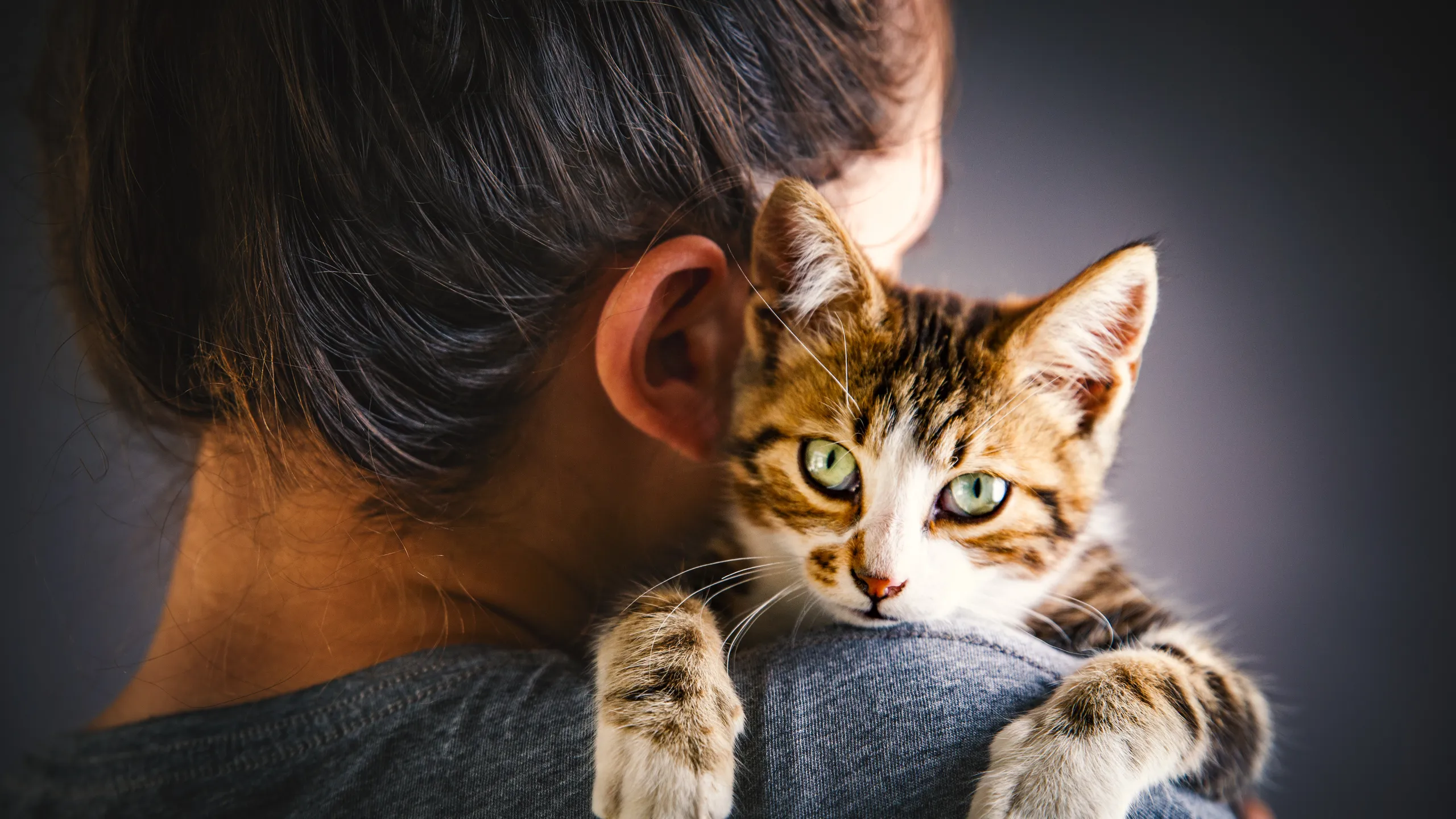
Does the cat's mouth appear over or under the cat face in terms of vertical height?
under

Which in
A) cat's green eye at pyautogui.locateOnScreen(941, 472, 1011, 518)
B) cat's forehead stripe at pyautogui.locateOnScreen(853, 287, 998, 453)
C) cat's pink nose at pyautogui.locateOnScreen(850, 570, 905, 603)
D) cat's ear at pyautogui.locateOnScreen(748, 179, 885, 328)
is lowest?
cat's pink nose at pyautogui.locateOnScreen(850, 570, 905, 603)

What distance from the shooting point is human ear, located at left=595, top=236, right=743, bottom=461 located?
76cm

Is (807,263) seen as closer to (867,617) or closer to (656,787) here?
(867,617)

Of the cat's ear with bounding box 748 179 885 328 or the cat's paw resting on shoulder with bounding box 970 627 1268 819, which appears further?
the cat's ear with bounding box 748 179 885 328

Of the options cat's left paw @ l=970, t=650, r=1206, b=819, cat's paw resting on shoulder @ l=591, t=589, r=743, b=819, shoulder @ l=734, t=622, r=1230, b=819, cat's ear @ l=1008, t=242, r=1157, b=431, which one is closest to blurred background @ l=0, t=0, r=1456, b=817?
cat's ear @ l=1008, t=242, r=1157, b=431

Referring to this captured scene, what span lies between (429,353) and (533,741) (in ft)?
1.14

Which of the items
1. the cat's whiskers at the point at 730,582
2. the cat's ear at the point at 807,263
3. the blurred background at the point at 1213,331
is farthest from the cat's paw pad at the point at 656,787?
the blurred background at the point at 1213,331

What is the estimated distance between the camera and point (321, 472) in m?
0.74

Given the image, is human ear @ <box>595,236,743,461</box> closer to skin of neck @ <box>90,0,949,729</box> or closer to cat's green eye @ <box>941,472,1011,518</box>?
skin of neck @ <box>90,0,949,729</box>

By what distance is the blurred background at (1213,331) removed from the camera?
33.4 inches

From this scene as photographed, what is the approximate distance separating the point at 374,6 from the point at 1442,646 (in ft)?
4.85

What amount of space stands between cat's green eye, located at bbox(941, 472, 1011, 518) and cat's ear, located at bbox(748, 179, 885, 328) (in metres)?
0.19

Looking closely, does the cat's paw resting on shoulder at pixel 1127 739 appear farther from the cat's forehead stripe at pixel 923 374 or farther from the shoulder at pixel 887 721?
the cat's forehead stripe at pixel 923 374

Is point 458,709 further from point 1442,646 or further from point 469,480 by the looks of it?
point 1442,646
